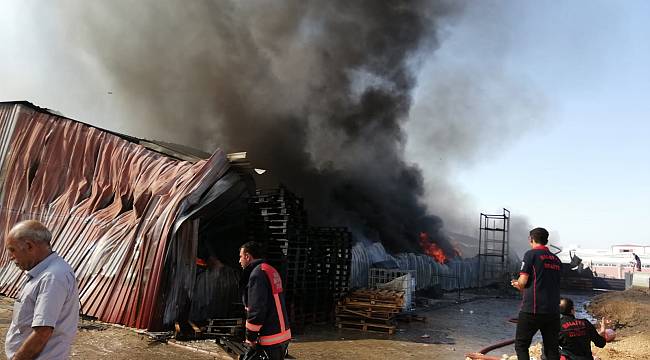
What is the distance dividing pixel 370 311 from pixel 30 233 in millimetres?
8890

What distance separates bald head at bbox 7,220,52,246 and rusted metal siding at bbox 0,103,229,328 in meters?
6.57

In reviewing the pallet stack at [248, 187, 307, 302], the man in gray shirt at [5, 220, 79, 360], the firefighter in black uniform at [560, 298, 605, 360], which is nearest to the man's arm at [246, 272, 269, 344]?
the man in gray shirt at [5, 220, 79, 360]

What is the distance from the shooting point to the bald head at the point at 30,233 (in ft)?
8.64

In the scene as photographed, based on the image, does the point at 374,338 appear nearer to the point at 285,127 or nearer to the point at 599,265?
the point at 285,127

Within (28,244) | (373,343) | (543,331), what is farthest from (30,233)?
(373,343)

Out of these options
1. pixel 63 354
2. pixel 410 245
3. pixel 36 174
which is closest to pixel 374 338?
pixel 63 354

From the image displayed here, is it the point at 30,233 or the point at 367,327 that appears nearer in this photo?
the point at 30,233

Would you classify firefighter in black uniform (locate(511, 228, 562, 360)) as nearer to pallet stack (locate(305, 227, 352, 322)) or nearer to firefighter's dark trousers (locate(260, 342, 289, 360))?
firefighter's dark trousers (locate(260, 342, 289, 360))

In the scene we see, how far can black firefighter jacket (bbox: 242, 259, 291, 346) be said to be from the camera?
3.92 m

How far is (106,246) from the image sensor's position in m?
10.1

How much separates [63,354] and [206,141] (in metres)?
25.4

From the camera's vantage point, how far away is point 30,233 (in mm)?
2652

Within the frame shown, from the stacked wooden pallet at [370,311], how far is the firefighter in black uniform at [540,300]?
5.70 metres

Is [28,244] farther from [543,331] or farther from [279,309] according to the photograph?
[543,331]
